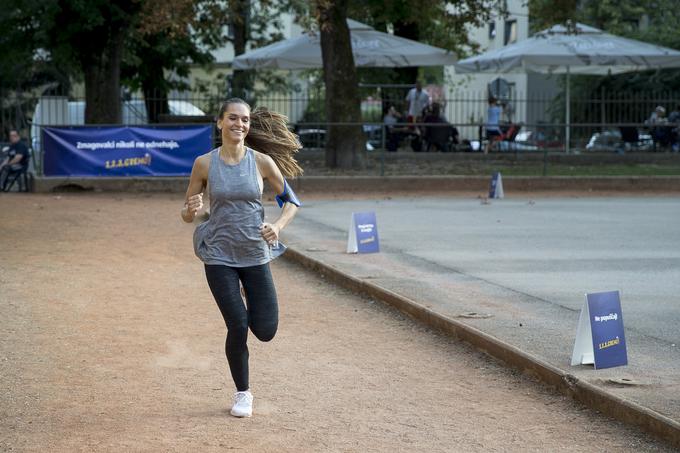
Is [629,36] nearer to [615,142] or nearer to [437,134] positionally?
[615,142]

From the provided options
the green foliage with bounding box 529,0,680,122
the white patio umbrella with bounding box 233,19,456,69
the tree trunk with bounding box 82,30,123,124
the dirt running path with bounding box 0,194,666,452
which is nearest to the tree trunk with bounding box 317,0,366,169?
the white patio umbrella with bounding box 233,19,456,69

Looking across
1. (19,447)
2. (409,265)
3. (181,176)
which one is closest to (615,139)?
(181,176)

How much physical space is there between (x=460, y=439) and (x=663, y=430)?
0.99 m

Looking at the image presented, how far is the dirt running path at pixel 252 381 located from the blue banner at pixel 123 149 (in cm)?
1150

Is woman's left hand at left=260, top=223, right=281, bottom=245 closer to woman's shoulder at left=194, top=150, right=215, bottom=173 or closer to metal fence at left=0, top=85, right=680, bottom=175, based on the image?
woman's shoulder at left=194, top=150, right=215, bottom=173

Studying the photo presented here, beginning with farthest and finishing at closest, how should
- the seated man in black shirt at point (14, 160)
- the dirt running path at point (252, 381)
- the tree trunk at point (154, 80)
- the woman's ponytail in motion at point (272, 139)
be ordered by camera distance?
the tree trunk at point (154, 80) < the seated man in black shirt at point (14, 160) < the woman's ponytail in motion at point (272, 139) < the dirt running path at point (252, 381)

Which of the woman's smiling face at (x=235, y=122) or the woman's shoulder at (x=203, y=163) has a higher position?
the woman's smiling face at (x=235, y=122)

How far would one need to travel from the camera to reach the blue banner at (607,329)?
6.98 m

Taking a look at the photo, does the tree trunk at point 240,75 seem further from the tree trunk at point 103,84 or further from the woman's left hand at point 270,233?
the woman's left hand at point 270,233

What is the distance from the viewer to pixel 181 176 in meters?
24.0

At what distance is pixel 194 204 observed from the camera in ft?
20.6

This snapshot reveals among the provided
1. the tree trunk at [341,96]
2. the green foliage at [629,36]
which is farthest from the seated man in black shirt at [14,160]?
the green foliage at [629,36]

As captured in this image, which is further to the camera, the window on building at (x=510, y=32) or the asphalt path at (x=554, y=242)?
the window on building at (x=510, y=32)

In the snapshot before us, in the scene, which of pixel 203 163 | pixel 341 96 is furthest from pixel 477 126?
pixel 203 163
